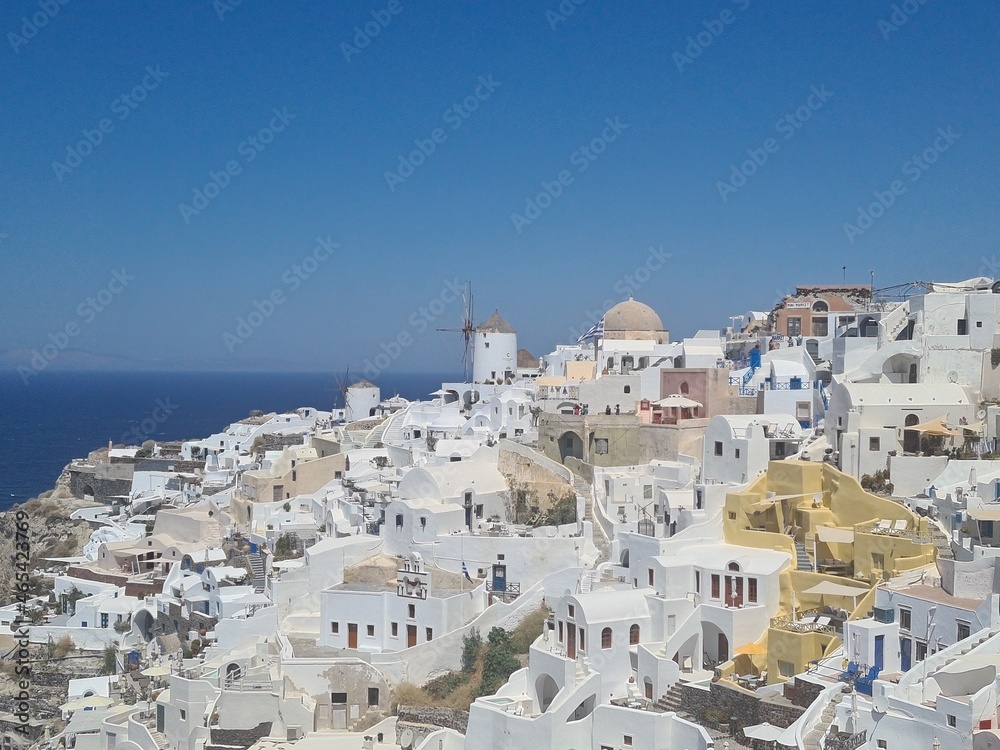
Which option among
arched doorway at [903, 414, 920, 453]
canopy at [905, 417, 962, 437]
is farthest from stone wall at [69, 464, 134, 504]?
canopy at [905, 417, 962, 437]

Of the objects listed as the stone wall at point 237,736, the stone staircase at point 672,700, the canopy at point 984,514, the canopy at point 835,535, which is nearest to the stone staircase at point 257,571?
the stone wall at point 237,736

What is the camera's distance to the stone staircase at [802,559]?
81.5 ft

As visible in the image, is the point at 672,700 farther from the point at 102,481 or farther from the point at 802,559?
the point at 102,481

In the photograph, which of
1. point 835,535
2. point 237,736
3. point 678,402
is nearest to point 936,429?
point 835,535

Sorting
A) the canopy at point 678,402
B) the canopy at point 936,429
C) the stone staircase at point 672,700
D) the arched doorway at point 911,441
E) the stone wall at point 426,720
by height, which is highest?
the canopy at point 678,402

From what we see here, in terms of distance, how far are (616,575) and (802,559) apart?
501 centimetres

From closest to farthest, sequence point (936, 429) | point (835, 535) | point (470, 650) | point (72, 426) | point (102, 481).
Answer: point (835, 535) < point (470, 650) < point (936, 429) < point (102, 481) < point (72, 426)

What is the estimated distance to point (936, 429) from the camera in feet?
90.5

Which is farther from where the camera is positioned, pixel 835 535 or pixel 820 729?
pixel 835 535

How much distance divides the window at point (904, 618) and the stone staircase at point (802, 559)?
410 centimetres

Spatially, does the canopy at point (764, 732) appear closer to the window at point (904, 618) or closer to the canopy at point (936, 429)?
the window at point (904, 618)

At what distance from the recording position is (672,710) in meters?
22.1

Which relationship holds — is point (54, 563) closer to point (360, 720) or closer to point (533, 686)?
point (360, 720)

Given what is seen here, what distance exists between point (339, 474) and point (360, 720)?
18255 millimetres
